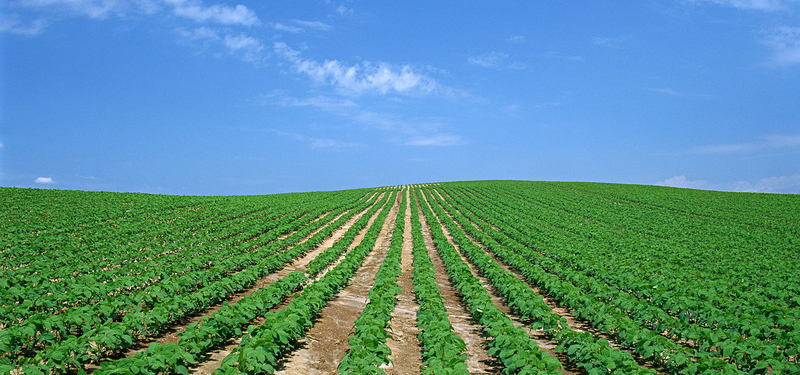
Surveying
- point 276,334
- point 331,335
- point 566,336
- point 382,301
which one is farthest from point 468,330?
point 276,334

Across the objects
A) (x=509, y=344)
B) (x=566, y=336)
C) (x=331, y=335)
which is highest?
(x=509, y=344)

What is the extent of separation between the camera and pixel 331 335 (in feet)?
28.2

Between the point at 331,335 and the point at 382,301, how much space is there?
1340mm

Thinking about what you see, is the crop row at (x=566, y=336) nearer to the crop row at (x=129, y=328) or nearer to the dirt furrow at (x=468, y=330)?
the dirt furrow at (x=468, y=330)

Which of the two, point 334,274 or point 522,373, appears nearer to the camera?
point 522,373

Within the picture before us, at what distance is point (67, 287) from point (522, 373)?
11754 millimetres

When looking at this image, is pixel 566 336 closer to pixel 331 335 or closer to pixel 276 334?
pixel 331 335

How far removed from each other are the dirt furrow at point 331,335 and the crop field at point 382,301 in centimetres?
4

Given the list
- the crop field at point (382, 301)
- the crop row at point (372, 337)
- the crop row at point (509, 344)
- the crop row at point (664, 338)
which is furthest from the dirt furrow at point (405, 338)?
the crop row at point (664, 338)

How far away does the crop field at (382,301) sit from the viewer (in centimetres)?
613

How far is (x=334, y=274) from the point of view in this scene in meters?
11.9

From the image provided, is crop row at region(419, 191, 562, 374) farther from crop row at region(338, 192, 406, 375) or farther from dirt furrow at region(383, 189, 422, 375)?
crop row at region(338, 192, 406, 375)

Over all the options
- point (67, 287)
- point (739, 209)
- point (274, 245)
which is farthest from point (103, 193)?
point (739, 209)

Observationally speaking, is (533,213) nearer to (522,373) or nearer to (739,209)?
(739,209)
